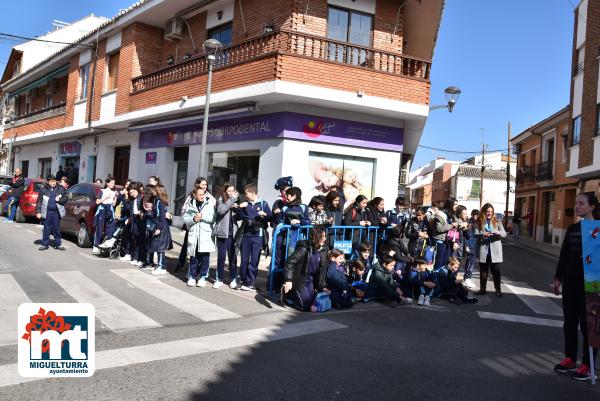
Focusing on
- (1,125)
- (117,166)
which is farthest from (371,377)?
(1,125)

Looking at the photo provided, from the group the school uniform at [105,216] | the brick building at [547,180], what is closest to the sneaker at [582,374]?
the school uniform at [105,216]

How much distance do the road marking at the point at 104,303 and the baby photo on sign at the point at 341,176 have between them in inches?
273

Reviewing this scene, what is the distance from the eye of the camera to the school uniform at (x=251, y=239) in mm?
8102

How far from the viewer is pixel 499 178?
58.8 metres

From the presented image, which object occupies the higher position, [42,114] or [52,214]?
[42,114]

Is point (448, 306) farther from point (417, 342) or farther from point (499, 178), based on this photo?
point (499, 178)

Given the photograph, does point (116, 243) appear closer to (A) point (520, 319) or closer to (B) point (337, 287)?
(B) point (337, 287)

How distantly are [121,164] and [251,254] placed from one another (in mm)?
14902

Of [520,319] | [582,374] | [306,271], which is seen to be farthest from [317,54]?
[582,374]

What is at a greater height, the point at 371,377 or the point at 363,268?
the point at 363,268

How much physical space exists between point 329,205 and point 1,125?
35.2 metres

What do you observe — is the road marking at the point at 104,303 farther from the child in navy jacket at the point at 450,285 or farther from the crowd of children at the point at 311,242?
the child in navy jacket at the point at 450,285

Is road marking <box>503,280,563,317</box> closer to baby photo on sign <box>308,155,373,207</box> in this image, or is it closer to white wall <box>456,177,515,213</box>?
baby photo on sign <box>308,155,373,207</box>

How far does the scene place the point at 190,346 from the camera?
16.2 feet
